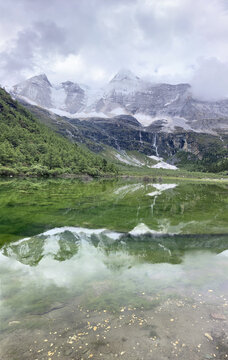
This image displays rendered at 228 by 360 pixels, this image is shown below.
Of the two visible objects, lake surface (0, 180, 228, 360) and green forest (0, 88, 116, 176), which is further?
green forest (0, 88, 116, 176)

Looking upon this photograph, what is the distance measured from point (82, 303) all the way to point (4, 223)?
16474 mm

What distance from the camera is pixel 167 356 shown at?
280 inches

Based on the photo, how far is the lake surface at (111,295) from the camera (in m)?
7.55

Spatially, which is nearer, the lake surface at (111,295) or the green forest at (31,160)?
the lake surface at (111,295)

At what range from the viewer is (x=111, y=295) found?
10.7 m

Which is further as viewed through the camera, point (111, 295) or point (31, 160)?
point (31, 160)

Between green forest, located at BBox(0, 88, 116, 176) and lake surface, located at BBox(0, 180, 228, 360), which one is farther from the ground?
green forest, located at BBox(0, 88, 116, 176)

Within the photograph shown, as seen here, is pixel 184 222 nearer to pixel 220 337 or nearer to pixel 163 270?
pixel 163 270

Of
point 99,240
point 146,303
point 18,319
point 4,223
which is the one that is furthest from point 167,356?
point 4,223

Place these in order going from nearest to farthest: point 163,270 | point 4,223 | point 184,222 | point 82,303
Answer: point 82,303 < point 163,270 < point 4,223 < point 184,222

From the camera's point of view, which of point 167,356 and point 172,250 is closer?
point 167,356

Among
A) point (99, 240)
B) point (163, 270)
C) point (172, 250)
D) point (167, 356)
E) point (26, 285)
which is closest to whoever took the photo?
point (167, 356)

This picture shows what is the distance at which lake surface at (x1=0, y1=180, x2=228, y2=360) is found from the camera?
7.55 meters

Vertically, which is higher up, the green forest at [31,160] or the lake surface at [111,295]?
the green forest at [31,160]
